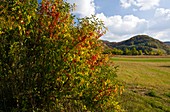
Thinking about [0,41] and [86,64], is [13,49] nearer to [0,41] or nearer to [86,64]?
[0,41]

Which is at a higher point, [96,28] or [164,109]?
[96,28]

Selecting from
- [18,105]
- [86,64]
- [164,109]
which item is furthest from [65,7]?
[164,109]

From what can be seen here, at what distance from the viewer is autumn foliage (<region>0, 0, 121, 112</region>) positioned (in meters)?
7.81

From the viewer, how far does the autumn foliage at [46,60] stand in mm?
7812

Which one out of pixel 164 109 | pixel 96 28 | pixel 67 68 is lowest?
pixel 164 109

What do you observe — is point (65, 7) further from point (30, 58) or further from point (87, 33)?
point (30, 58)

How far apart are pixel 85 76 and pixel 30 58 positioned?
1.78 meters

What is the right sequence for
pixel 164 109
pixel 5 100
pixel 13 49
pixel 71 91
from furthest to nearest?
pixel 164 109 < pixel 5 100 < pixel 71 91 < pixel 13 49

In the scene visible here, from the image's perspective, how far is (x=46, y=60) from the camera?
7977 millimetres

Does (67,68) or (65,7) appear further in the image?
(65,7)

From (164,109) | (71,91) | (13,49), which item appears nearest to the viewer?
(13,49)

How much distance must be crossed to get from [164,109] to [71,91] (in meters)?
9.73

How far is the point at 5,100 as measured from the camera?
8.83m

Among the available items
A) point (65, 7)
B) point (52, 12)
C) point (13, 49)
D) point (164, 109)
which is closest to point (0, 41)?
point (13, 49)
